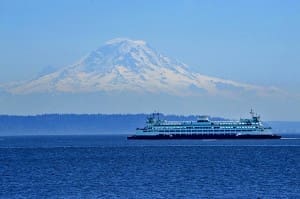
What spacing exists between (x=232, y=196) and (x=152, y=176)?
21572mm

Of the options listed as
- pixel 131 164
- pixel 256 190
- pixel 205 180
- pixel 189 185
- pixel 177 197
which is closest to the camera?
pixel 177 197

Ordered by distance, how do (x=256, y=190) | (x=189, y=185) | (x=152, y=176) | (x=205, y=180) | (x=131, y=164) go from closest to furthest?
1. (x=256, y=190)
2. (x=189, y=185)
3. (x=205, y=180)
4. (x=152, y=176)
5. (x=131, y=164)

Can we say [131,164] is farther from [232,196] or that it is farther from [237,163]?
[232,196]

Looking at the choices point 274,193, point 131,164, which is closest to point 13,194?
point 274,193

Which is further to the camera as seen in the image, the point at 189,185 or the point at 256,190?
the point at 189,185

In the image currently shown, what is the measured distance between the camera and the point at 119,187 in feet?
254

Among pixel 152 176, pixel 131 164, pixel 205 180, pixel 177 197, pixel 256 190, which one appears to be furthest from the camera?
pixel 131 164

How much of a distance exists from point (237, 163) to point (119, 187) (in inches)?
1551

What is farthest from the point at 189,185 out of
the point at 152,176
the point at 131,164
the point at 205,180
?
the point at 131,164

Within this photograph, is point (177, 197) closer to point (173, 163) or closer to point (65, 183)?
point (65, 183)

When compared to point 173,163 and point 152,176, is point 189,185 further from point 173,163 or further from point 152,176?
point 173,163

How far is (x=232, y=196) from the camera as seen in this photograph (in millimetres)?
69312

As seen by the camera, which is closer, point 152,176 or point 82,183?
point 82,183

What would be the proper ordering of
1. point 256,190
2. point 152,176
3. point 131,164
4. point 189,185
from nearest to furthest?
point 256,190 < point 189,185 < point 152,176 < point 131,164
